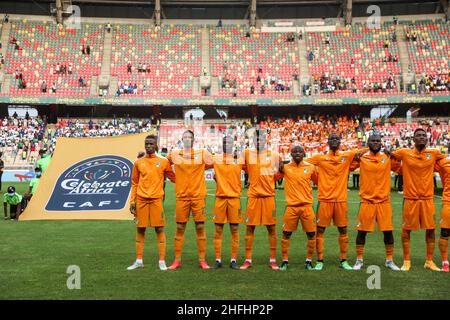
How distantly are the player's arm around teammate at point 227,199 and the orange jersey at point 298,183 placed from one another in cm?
79

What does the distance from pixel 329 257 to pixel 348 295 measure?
8.62ft

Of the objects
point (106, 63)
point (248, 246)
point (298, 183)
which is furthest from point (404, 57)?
point (248, 246)

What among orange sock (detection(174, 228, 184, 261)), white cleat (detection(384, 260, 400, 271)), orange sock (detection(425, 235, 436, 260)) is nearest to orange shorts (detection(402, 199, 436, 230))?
orange sock (detection(425, 235, 436, 260))

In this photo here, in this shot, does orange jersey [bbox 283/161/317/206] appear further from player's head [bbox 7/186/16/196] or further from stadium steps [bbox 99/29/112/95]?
stadium steps [bbox 99/29/112/95]

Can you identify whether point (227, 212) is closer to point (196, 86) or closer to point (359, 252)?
point (359, 252)

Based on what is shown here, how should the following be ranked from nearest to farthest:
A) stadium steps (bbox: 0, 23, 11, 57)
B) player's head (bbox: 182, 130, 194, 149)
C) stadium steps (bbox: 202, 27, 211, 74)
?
player's head (bbox: 182, 130, 194, 149), stadium steps (bbox: 0, 23, 11, 57), stadium steps (bbox: 202, 27, 211, 74)

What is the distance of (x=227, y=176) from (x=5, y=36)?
43.1 m

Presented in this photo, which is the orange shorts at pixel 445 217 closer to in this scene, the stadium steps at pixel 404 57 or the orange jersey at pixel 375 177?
the orange jersey at pixel 375 177

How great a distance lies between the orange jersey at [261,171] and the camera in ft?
27.4

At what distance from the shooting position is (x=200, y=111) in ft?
144

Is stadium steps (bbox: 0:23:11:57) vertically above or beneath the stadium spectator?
above

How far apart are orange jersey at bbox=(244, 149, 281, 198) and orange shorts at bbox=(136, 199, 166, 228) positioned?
58.0 inches

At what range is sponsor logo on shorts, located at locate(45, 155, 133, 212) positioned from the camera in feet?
45.0

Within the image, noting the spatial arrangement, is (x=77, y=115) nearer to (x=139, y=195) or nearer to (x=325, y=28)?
(x=325, y=28)
